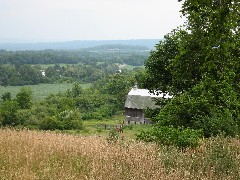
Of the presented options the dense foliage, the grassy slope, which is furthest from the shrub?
the grassy slope

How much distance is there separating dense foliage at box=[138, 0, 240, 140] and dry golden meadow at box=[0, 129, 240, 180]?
560 cm

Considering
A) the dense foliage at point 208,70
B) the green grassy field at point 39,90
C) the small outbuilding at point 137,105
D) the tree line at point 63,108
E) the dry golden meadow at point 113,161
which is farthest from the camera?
the green grassy field at point 39,90

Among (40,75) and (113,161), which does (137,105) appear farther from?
(40,75)

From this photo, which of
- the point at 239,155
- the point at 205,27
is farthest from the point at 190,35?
the point at 239,155

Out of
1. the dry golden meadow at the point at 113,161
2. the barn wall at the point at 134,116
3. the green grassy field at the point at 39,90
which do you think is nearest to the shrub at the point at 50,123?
the barn wall at the point at 134,116

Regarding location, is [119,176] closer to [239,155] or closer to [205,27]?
[239,155]

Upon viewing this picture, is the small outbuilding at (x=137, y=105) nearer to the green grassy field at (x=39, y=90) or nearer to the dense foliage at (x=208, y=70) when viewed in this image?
the dense foliage at (x=208, y=70)

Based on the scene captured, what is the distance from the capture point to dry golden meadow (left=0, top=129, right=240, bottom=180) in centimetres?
599

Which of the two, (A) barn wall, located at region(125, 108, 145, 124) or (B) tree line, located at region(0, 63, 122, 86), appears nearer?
(A) barn wall, located at region(125, 108, 145, 124)

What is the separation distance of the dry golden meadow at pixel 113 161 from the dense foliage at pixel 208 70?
221 inches

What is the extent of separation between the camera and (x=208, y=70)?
57.4ft

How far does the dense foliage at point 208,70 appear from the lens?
1475cm

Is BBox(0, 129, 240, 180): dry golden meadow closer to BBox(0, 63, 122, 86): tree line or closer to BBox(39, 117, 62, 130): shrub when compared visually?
BBox(39, 117, 62, 130): shrub

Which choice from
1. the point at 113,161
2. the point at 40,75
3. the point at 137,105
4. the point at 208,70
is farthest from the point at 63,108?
the point at 40,75
